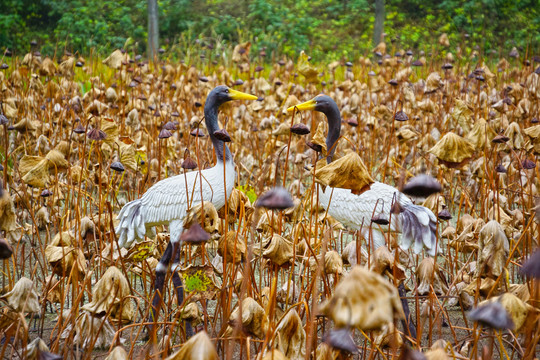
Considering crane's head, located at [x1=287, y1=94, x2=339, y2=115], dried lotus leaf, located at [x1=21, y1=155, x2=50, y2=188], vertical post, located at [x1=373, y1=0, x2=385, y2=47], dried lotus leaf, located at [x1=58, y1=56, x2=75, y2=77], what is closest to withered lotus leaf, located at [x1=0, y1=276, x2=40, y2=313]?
dried lotus leaf, located at [x1=21, y1=155, x2=50, y2=188]

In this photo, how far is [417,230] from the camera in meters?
1.96

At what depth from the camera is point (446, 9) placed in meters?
11.8

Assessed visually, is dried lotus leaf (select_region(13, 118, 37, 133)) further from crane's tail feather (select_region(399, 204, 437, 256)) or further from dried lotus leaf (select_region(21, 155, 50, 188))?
crane's tail feather (select_region(399, 204, 437, 256))

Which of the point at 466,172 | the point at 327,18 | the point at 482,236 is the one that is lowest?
the point at 466,172

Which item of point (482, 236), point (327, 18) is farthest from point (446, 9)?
point (482, 236)

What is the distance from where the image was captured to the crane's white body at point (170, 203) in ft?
6.77

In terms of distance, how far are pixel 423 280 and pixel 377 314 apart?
955 millimetres

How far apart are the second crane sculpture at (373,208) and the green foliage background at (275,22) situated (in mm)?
8363

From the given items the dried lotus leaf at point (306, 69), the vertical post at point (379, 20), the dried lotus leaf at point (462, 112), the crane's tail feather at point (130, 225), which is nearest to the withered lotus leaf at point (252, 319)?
the crane's tail feather at point (130, 225)

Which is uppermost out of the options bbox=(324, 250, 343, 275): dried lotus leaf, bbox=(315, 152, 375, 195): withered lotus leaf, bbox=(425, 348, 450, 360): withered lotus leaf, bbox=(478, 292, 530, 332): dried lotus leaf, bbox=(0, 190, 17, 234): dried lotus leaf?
bbox=(315, 152, 375, 195): withered lotus leaf

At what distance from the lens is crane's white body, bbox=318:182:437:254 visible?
77.4 inches

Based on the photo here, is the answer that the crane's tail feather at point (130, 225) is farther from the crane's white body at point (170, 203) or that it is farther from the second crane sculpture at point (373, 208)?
the second crane sculpture at point (373, 208)

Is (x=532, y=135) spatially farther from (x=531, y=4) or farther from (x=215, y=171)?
(x=531, y=4)

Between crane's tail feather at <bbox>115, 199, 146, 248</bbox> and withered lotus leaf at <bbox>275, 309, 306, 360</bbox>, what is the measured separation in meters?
1.03
